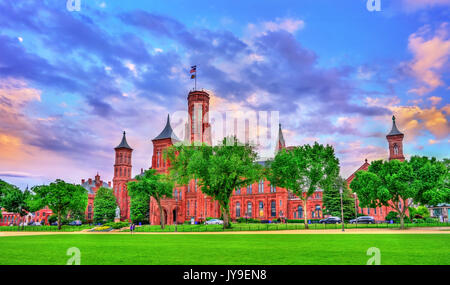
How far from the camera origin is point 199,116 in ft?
319

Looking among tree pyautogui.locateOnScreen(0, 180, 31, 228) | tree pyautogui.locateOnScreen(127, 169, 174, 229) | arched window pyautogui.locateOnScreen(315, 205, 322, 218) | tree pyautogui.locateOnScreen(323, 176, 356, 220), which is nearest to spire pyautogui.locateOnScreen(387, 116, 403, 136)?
tree pyautogui.locateOnScreen(323, 176, 356, 220)

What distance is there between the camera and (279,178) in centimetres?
5703

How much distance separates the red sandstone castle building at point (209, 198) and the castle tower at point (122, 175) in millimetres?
21311

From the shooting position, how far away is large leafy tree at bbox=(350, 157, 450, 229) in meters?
44.4

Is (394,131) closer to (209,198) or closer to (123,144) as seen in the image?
(209,198)

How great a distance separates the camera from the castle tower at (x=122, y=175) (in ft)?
Answer: 355

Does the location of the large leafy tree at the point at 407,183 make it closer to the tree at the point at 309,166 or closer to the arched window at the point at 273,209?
→ the tree at the point at 309,166

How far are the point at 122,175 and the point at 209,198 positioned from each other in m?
35.2

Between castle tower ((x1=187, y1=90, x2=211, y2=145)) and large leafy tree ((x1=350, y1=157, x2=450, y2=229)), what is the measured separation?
53.3 metres

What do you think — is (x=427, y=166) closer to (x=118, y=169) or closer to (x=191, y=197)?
(x=191, y=197)

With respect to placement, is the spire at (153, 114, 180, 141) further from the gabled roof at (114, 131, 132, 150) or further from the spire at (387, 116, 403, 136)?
the spire at (387, 116, 403, 136)

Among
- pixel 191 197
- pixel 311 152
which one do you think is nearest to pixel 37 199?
pixel 191 197
